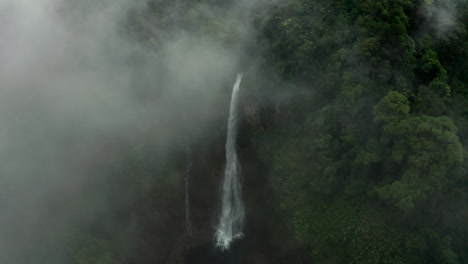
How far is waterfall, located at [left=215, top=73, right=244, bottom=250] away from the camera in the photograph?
818 inches

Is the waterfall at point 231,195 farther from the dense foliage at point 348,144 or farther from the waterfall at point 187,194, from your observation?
the waterfall at point 187,194

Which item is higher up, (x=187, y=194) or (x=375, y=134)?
(x=375, y=134)

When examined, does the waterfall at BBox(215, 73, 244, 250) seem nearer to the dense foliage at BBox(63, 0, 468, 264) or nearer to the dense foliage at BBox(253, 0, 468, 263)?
the dense foliage at BBox(63, 0, 468, 264)

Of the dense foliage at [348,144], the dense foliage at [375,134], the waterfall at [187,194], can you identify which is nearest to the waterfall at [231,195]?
the dense foliage at [348,144]

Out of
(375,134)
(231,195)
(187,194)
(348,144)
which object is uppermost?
(375,134)

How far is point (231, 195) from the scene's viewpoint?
21.1 m

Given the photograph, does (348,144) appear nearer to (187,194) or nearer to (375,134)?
(375,134)

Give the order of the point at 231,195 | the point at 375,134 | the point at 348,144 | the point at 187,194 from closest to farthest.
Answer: the point at 375,134, the point at 348,144, the point at 231,195, the point at 187,194

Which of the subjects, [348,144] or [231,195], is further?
[231,195]

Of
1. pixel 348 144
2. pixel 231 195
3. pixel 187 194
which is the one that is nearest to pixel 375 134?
pixel 348 144

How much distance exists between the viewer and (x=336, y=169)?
54.2ft

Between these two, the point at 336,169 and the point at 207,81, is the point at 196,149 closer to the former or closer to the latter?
the point at 207,81

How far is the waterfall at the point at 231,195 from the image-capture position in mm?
20766

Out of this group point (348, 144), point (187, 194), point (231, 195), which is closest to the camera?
point (348, 144)
